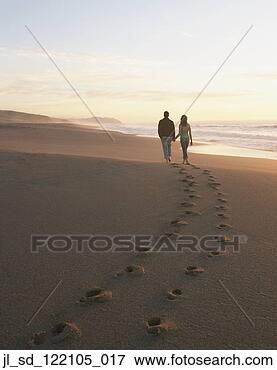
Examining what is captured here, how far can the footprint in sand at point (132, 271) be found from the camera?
3774 mm

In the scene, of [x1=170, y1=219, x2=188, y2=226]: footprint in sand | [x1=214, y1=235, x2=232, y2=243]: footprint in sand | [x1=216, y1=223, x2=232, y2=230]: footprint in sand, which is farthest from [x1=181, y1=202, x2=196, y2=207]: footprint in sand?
[x1=214, y1=235, x2=232, y2=243]: footprint in sand

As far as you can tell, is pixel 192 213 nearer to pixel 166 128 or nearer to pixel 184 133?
pixel 184 133

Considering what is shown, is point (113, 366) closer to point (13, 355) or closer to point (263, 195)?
point (13, 355)

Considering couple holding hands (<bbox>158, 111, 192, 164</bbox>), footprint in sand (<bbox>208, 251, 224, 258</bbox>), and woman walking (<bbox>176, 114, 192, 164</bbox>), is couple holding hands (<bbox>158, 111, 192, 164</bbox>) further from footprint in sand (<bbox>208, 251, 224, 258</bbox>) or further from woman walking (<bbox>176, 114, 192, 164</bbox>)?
footprint in sand (<bbox>208, 251, 224, 258</bbox>)

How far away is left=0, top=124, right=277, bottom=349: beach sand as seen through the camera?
2830mm

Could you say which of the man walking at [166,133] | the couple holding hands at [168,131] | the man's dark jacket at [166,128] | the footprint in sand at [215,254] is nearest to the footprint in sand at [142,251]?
the footprint in sand at [215,254]

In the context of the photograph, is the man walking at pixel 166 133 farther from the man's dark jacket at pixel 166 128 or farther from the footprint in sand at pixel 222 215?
the footprint in sand at pixel 222 215

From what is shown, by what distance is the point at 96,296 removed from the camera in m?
3.31

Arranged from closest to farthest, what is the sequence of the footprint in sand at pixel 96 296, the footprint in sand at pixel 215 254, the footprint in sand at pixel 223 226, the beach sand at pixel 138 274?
the beach sand at pixel 138 274
the footprint in sand at pixel 96 296
the footprint in sand at pixel 215 254
the footprint in sand at pixel 223 226

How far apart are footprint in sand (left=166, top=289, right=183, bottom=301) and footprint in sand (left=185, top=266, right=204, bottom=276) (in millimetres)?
363

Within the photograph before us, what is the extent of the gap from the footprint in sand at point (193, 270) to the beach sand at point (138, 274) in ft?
0.14

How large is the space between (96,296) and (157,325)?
0.64m

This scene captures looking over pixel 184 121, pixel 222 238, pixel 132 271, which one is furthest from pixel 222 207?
pixel 184 121

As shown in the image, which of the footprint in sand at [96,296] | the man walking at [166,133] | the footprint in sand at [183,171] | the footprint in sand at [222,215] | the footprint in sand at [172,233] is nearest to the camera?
the footprint in sand at [96,296]
